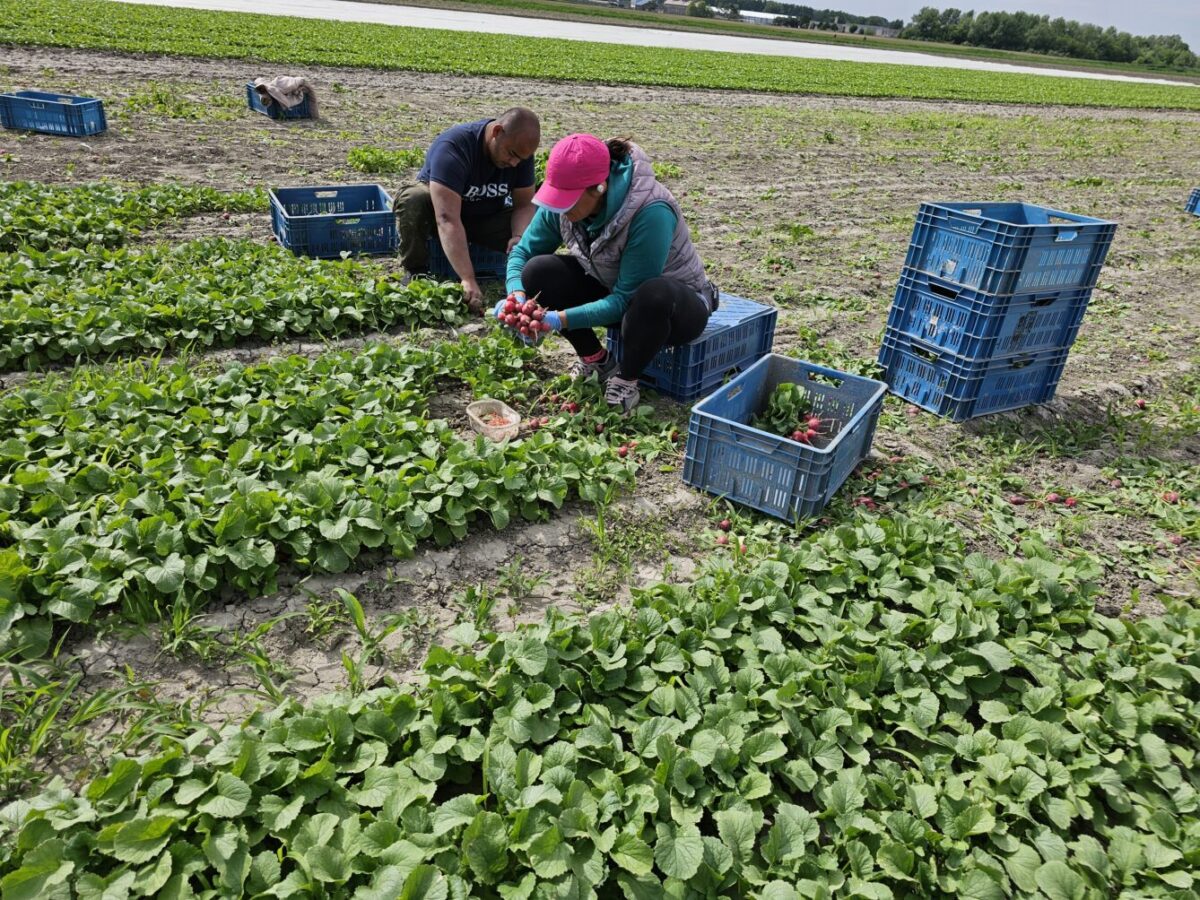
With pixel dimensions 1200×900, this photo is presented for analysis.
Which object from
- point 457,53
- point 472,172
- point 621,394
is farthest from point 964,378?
point 457,53

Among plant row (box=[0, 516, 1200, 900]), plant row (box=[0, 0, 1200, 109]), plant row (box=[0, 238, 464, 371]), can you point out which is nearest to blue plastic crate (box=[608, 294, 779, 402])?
plant row (box=[0, 238, 464, 371])

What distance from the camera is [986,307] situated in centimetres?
474

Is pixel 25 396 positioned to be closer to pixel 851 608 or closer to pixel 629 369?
pixel 629 369

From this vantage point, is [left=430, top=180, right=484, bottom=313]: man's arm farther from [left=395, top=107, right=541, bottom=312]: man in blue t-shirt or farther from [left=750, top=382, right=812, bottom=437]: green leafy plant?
[left=750, top=382, right=812, bottom=437]: green leafy plant

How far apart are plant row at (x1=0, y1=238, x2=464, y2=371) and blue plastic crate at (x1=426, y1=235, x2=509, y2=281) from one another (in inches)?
19.1

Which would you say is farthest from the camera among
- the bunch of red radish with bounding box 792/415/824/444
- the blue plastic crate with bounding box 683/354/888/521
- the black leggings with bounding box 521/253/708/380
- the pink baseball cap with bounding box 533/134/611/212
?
the black leggings with bounding box 521/253/708/380

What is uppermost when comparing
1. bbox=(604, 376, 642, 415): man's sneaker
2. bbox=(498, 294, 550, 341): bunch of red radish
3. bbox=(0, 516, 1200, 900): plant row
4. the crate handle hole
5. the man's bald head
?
the man's bald head

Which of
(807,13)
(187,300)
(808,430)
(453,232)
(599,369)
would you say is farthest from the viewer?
(807,13)

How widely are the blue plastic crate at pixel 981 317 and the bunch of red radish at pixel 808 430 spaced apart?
1.25 m

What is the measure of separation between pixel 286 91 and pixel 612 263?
9.84m

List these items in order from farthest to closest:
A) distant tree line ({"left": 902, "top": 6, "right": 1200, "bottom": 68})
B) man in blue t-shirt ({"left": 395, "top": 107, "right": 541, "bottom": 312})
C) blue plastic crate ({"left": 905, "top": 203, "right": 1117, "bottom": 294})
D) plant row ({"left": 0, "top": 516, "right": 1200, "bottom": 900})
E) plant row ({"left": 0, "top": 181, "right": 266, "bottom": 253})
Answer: distant tree line ({"left": 902, "top": 6, "right": 1200, "bottom": 68}) → plant row ({"left": 0, "top": 181, "right": 266, "bottom": 253}) → man in blue t-shirt ({"left": 395, "top": 107, "right": 541, "bottom": 312}) → blue plastic crate ({"left": 905, "top": 203, "right": 1117, "bottom": 294}) → plant row ({"left": 0, "top": 516, "right": 1200, "bottom": 900})

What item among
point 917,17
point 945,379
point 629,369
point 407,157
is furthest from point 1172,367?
point 917,17

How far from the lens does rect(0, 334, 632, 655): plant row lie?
120 inches

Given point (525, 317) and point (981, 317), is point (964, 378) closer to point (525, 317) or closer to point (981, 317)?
point (981, 317)
